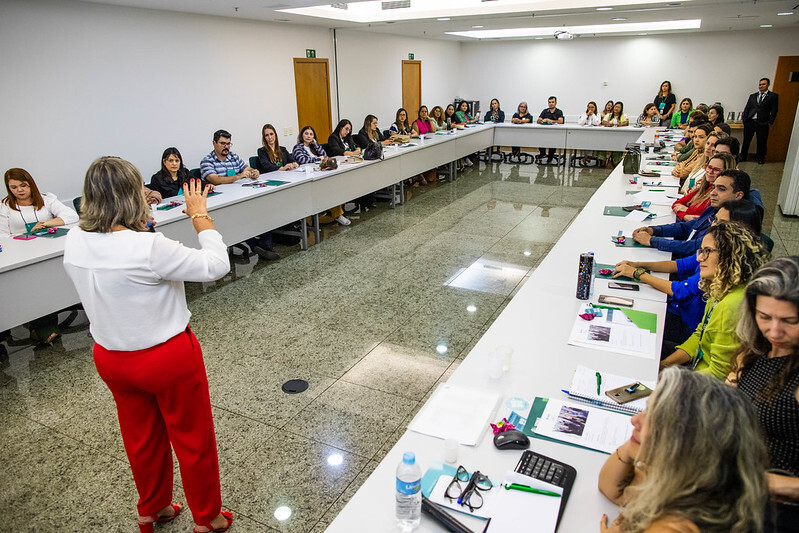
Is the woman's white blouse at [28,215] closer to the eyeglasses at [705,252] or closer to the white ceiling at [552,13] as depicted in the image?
the white ceiling at [552,13]

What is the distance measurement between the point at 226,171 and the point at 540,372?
15.7 feet

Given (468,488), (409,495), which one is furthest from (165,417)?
(468,488)

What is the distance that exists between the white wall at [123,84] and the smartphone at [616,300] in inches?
221

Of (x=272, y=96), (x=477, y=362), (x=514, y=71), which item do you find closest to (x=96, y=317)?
(x=477, y=362)

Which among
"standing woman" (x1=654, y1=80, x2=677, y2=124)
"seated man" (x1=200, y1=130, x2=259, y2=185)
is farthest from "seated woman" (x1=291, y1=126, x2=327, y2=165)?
"standing woman" (x1=654, y1=80, x2=677, y2=124)

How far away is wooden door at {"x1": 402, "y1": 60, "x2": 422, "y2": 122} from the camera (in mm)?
11948

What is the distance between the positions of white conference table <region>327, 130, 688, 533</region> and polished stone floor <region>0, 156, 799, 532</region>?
2.80 ft

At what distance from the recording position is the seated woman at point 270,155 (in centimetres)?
647

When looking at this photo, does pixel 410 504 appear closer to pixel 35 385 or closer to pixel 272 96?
pixel 35 385

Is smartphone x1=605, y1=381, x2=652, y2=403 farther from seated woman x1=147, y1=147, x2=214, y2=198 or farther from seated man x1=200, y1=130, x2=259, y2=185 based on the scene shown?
seated man x1=200, y1=130, x2=259, y2=185

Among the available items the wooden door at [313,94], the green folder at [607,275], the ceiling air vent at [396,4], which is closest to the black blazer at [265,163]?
the wooden door at [313,94]

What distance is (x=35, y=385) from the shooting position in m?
3.44

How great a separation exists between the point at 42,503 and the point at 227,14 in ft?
20.6

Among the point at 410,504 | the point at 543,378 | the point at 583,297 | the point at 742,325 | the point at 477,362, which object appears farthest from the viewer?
the point at 583,297
